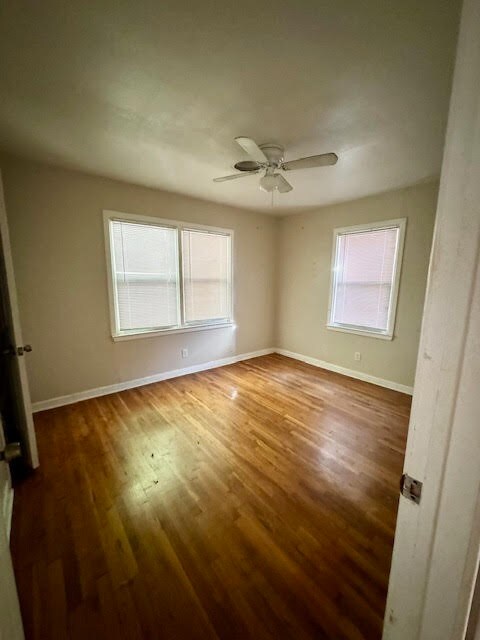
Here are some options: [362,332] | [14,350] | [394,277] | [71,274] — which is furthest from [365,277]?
[14,350]

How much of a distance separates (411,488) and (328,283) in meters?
3.64

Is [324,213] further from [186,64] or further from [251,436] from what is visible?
[251,436]

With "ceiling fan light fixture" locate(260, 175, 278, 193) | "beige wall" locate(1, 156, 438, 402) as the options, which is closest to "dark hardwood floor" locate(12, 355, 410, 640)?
"beige wall" locate(1, 156, 438, 402)

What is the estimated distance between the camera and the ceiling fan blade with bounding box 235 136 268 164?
1640 mm

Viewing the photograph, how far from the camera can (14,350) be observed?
1763 millimetres

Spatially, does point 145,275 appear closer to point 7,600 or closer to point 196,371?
point 196,371

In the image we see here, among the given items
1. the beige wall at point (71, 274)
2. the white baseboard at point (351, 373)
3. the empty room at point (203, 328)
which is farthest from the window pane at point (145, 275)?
the white baseboard at point (351, 373)

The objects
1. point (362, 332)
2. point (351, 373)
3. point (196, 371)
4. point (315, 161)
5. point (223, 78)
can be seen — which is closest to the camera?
point (223, 78)

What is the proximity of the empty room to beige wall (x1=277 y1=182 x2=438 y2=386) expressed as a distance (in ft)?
0.12

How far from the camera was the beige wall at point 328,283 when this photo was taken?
3.01 metres

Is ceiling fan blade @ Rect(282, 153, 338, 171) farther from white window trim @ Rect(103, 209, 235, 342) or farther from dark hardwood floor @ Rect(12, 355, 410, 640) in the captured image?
dark hardwood floor @ Rect(12, 355, 410, 640)

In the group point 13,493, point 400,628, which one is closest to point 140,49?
point 400,628

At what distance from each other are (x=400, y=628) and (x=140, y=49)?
2313 mm

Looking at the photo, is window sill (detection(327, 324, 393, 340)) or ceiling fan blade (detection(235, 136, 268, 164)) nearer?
ceiling fan blade (detection(235, 136, 268, 164))
